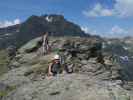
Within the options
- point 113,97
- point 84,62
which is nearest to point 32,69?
point 84,62

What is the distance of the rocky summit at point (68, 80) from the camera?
2111cm

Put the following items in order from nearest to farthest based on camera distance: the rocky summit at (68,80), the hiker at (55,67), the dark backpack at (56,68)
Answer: the rocky summit at (68,80) → the hiker at (55,67) → the dark backpack at (56,68)

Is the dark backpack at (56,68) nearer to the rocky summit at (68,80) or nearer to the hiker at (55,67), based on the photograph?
the hiker at (55,67)

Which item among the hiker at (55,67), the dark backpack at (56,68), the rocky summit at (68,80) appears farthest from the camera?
the dark backpack at (56,68)

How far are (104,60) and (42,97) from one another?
1450 inches

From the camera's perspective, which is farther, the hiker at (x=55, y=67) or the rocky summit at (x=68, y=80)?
the hiker at (x=55, y=67)

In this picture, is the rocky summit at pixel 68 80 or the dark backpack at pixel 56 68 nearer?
the rocky summit at pixel 68 80

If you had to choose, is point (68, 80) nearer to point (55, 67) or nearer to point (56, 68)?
point (56, 68)

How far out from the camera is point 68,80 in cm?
2347

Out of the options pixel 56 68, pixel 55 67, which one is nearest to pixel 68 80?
pixel 56 68

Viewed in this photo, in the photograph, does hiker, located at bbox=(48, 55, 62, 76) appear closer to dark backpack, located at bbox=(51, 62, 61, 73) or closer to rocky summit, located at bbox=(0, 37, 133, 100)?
dark backpack, located at bbox=(51, 62, 61, 73)

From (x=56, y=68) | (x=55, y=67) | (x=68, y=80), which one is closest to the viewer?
(x=68, y=80)

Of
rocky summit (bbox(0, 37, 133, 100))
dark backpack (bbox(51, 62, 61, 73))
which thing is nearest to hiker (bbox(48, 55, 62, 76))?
dark backpack (bbox(51, 62, 61, 73))

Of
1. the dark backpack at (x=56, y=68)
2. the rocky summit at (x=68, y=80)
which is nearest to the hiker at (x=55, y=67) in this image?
the dark backpack at (x=56, y=68)
